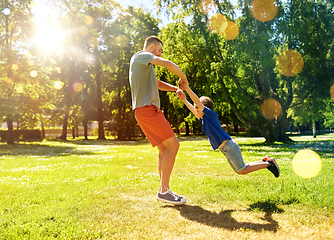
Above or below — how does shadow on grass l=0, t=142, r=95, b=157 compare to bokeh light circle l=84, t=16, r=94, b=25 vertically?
below

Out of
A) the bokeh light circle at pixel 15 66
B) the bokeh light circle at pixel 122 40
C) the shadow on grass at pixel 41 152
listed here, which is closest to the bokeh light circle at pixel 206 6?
the shadow on grass at pixel 41 152

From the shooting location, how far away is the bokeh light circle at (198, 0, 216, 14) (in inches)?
781

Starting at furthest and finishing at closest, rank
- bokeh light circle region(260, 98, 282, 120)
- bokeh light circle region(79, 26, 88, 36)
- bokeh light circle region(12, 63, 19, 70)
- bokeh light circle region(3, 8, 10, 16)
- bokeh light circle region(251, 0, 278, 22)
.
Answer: bokeh light circle region(79, 26, 88, 36) → bokeh light circle region(3, 8, 10, 16) → bokeh light circle region(12, 63, 19, 70) → bokeh light circle region(260, 98, 282, 120) → bokeh light circle region(251, 0, 278, 22)

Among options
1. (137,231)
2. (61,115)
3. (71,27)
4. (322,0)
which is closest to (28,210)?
(137,231)

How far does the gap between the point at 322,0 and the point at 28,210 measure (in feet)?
81.3

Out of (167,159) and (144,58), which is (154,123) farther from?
(144,58)

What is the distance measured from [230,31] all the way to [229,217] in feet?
55.9

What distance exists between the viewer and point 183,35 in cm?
2212

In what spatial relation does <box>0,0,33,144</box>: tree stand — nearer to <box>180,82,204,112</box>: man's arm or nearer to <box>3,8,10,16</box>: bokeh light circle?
<box>3,8,10,16</box>: bokeh light circle

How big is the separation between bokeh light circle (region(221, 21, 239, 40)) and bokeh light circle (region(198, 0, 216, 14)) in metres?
2.01

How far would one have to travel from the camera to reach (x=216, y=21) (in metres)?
20.0

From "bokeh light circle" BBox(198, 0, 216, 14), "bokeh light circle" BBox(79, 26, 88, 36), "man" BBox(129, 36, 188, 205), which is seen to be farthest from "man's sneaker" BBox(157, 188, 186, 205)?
"bokeh light circle" BBox(79, 26, 88, 36)

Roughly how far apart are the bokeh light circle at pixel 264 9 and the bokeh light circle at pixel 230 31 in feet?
5.64

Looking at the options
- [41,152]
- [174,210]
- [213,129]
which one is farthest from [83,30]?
[174,210]
